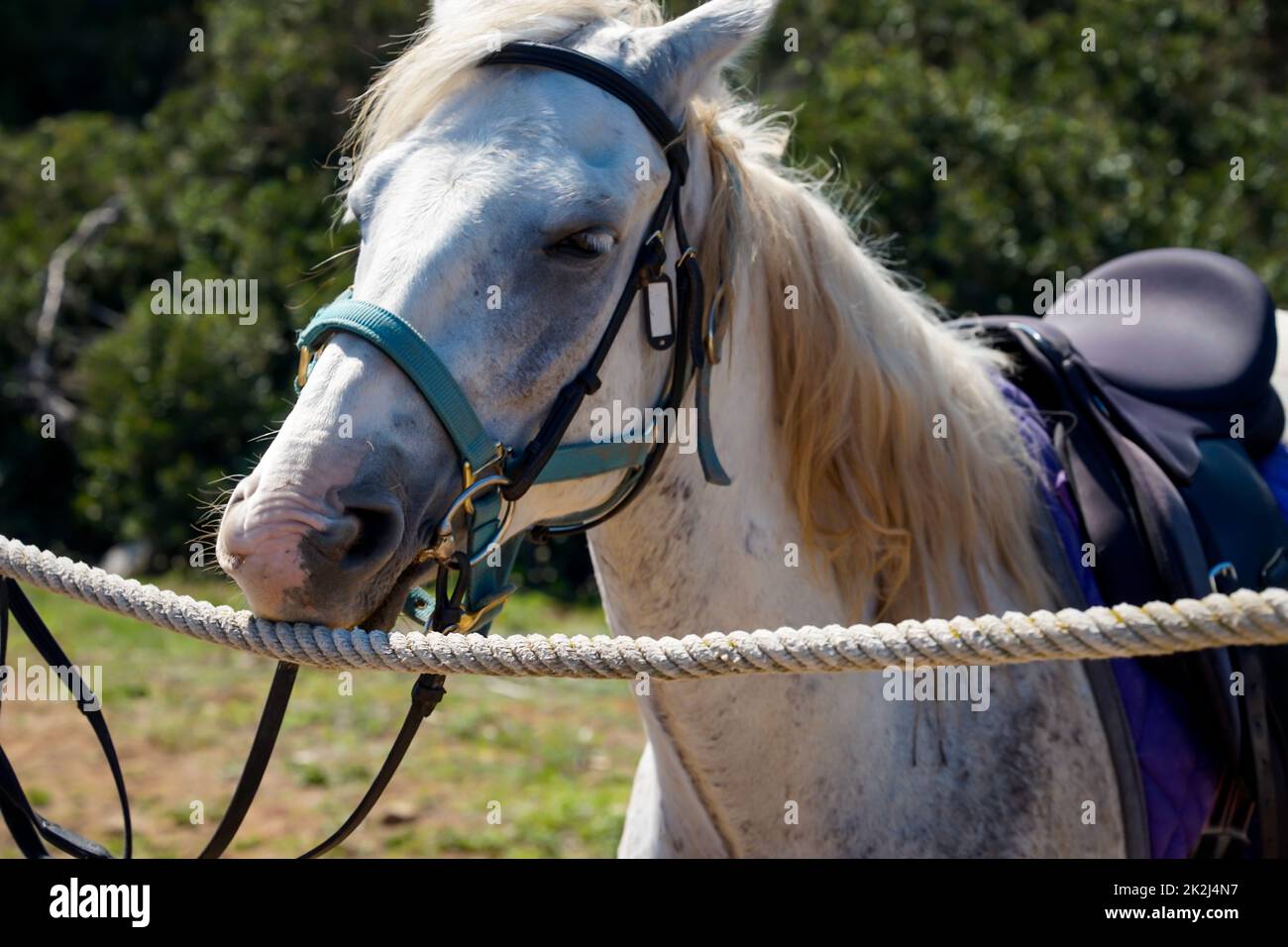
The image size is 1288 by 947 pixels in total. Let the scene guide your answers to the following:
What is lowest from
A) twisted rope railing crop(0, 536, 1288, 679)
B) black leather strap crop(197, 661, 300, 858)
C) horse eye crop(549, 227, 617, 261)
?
black leather strap crop(197, 661, 300, 858)

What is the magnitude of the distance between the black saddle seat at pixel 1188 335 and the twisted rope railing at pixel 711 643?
0.97 m

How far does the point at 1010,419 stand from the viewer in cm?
219

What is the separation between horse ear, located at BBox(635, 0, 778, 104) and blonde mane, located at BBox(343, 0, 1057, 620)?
9cm

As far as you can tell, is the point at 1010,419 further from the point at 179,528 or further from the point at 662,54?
the point at 179,528

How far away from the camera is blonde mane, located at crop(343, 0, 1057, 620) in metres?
1.92

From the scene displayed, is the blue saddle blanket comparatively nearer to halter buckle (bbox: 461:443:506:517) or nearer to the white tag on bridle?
the white tag on bridle

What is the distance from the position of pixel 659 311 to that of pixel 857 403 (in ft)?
1.37

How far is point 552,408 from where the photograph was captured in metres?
1.66

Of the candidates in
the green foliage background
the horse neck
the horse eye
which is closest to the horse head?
the horse eye

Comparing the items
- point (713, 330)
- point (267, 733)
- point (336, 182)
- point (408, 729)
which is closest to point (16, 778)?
point (267, 733)

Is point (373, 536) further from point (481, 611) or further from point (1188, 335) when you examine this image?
point (1188, 335)

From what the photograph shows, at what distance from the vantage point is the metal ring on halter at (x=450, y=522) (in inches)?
60.9
